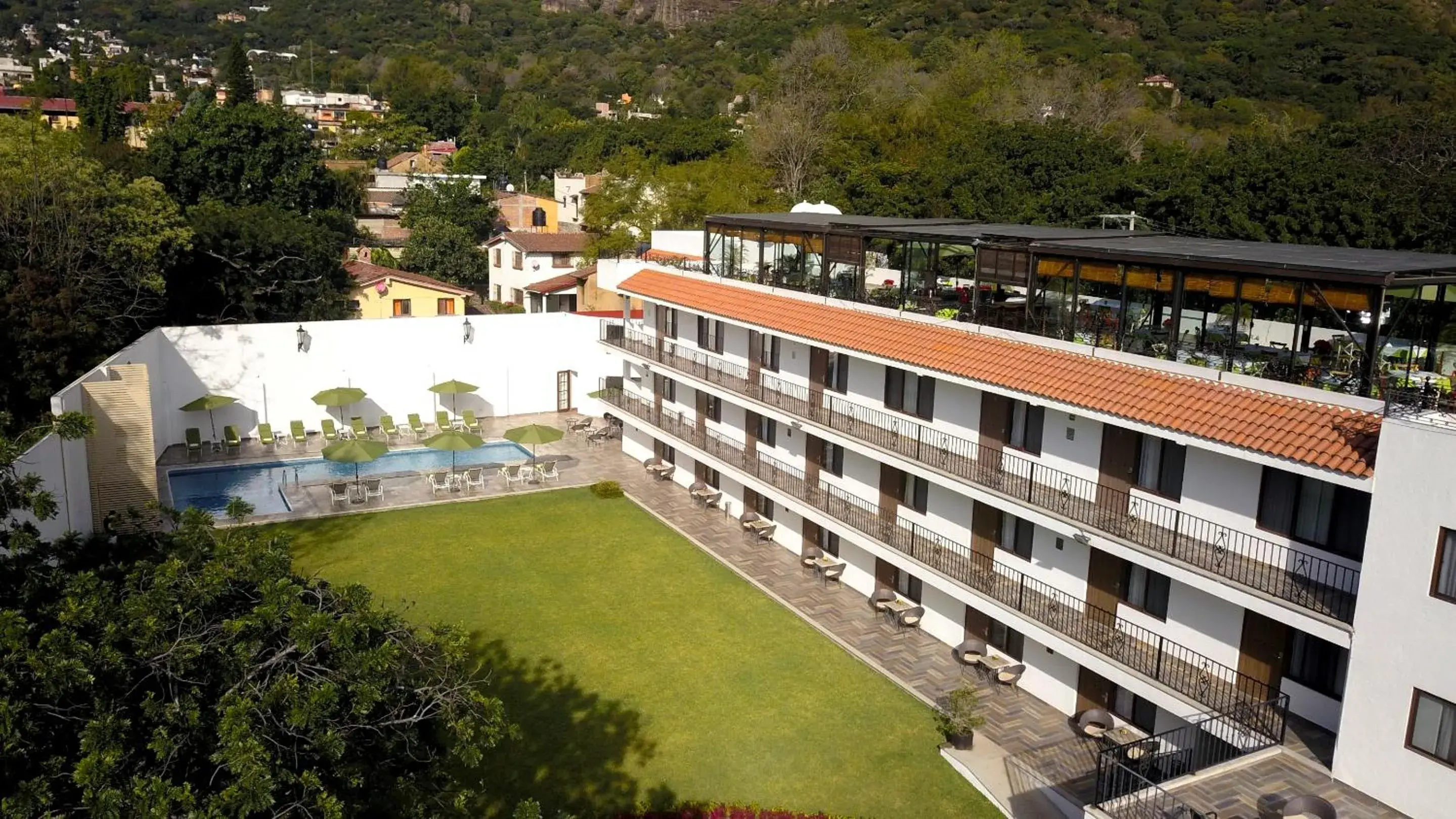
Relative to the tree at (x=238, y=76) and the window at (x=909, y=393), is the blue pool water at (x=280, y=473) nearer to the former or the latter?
the window at (x=909, y=393)

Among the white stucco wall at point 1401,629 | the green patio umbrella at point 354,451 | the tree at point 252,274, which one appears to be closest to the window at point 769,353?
the green patio umbrella at point 354,451

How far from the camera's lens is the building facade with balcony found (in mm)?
13555

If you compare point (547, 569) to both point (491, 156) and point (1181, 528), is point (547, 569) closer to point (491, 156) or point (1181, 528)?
point (1181, 528)

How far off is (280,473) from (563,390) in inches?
444

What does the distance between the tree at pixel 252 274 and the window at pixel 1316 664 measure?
36886 mm

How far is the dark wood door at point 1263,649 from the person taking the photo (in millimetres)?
15812

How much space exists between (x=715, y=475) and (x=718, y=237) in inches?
286

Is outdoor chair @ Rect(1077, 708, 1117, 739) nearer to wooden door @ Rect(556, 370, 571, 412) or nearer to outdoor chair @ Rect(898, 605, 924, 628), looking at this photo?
outdoor chair @ Rect(898, 605, 924, 628)

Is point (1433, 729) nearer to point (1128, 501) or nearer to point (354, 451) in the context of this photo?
point (1128, 501)

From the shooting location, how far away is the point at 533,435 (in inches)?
1291

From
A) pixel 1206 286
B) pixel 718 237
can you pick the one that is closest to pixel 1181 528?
pixel 1206 286

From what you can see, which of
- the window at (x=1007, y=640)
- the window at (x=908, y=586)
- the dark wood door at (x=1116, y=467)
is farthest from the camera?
the window at (x=908, y=586)

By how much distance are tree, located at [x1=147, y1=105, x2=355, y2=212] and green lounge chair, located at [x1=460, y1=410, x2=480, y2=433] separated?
24.0 metres

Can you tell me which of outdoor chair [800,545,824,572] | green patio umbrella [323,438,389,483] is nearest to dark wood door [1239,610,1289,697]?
outdoor chair [800,545,824,572]
